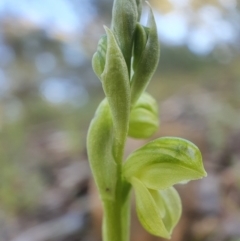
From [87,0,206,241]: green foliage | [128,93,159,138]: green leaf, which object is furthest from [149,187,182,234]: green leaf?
[128,93,159,138]: green leaf

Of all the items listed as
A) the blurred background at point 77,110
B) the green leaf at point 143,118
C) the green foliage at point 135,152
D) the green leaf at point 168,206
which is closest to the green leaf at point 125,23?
the green foliage at point 135,152

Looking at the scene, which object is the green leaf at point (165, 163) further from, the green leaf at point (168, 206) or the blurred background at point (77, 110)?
the blurred background at point (77, 110)

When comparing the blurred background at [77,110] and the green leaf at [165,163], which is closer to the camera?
the green leaf at [165,163]

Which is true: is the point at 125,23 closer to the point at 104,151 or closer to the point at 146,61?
the point at 146,61

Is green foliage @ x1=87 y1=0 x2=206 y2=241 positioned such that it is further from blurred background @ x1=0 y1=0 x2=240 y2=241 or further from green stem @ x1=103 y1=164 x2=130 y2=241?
blurred background @ x1=0 y1=0 x2=240 y2=241

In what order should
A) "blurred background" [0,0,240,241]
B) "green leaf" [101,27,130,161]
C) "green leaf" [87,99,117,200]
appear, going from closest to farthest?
"green leaf" [101,27,130,161]
"green leaf" [87,99,117,200]
"blurred background" [0,0,240,241]

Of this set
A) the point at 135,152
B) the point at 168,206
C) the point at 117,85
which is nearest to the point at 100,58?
the point at 117,85

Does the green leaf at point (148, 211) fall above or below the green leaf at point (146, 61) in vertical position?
below

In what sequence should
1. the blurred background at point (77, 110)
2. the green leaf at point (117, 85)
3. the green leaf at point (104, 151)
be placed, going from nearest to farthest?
the green leaf at point (117, 85) < the green leaf at point (104, 151) < the blurred background at point (77, 110)
